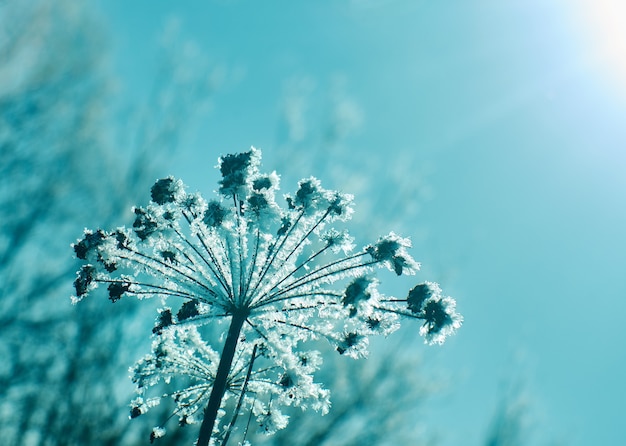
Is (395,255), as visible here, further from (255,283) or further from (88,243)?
(88,243)

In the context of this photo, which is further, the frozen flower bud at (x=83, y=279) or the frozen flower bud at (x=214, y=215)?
the frozen flower bud at (x=214, y=215)

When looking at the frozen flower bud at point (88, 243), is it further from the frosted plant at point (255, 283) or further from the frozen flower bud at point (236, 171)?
the frozen flower bud at point (236, 171)

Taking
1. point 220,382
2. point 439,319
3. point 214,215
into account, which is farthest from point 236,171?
point 439,319

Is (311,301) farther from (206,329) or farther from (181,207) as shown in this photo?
(206,329)

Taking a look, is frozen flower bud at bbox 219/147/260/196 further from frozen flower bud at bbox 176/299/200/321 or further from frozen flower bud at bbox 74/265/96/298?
frozen flower bud at bbox 74/265/96/298

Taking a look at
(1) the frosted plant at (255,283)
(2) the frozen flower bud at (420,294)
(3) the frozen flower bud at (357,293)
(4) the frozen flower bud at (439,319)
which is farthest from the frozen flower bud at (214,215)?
(4) the frozen flower bud at (439,319)

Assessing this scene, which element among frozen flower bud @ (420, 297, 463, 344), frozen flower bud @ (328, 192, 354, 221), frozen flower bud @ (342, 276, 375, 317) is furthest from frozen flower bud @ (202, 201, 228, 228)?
frozen flower bud @ (420, 297, 463, 344)
